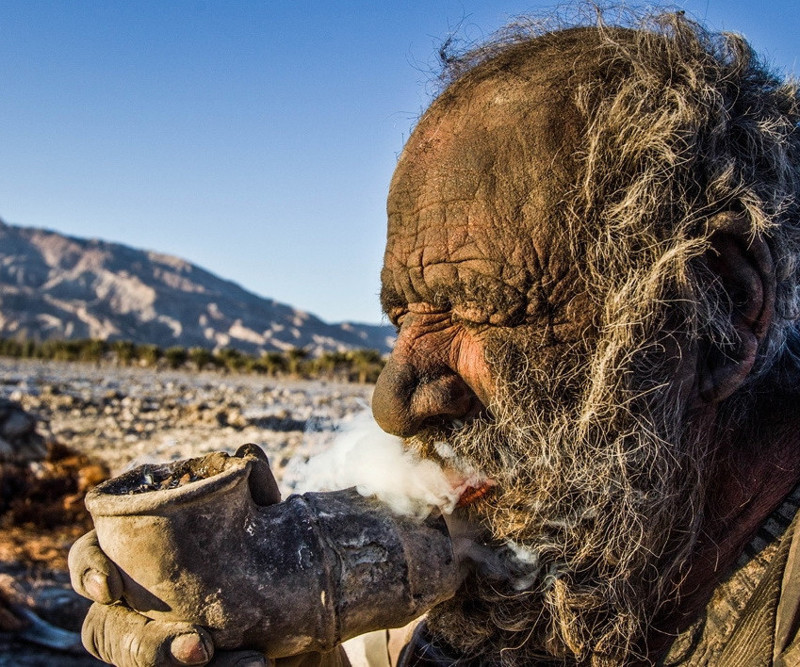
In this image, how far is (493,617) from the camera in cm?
175

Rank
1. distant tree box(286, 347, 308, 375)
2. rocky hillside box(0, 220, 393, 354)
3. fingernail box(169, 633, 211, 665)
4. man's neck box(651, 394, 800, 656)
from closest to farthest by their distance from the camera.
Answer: fingernail box(169, 633, 211, 665) → man's neck box(651, 394, 800, 656) → distant tree box(286, 347, 308, 375) → rocky hillside box(0, 220, 393, 354)

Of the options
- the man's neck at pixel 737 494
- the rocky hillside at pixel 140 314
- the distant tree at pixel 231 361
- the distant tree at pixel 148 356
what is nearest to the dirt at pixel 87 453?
the man's neck at pixel 737 494

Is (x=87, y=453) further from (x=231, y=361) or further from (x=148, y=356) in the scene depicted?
(x=148, y=356)

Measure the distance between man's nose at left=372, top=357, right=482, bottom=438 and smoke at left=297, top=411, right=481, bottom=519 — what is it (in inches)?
2.8

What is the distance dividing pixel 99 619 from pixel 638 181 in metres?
1.38

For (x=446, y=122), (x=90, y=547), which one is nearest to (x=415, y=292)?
(x=446, y=122)

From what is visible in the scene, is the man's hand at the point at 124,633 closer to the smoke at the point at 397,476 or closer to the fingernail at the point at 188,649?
the fingernail at the point at 188,649

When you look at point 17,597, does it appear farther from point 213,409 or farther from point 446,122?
point 213,409

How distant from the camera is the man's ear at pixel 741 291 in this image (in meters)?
1.62

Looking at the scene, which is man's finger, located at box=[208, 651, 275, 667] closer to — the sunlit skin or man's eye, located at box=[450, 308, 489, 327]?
the sunlit skin

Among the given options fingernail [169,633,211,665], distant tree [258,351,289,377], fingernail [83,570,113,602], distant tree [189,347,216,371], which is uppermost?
fingernail [83,570,113,602]

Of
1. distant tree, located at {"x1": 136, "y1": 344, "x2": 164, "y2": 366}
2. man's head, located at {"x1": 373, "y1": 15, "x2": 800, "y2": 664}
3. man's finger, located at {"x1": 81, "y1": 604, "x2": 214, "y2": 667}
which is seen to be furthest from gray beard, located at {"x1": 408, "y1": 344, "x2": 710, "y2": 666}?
distant tree, located at {"x1": 136, "y1": 344, "x2": 164, "y2": 366}

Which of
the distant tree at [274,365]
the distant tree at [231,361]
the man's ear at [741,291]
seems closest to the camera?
the man's ear at [741,291]

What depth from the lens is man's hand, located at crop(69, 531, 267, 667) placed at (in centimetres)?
134
